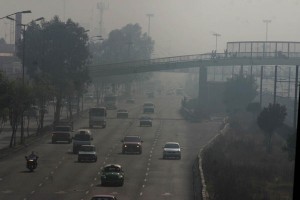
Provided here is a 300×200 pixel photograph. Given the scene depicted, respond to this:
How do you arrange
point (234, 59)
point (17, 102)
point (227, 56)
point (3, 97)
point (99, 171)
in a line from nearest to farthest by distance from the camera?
point (99, 171) → point (3, 97) → point (17, 102) → point (234, 59) → point (227, 56)

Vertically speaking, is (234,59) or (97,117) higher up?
(234,59)

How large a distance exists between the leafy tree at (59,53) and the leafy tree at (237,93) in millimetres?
20231

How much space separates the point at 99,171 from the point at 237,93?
67.9m

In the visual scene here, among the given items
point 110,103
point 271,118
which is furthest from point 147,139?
point 110,103

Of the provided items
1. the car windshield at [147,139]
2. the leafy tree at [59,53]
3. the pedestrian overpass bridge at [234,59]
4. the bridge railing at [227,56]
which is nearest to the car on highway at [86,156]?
the car windshield at [147,139]

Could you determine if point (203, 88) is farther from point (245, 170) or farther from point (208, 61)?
point (245, 170)

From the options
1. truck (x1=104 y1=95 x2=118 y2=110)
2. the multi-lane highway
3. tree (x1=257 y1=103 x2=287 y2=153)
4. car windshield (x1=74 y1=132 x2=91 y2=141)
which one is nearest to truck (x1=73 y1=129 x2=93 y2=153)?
car windshield (x1=74 y1=132 x2=91 y2=141)

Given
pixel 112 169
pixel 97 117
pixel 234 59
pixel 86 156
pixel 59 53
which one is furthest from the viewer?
pixel 234 59

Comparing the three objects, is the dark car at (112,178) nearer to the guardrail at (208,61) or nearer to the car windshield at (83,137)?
the car windshield at (83,137)

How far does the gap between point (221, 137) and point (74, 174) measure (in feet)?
85.2

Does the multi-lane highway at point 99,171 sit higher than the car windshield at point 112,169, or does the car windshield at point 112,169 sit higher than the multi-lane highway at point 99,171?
the car windshield at point 112,169

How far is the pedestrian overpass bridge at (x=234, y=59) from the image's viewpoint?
122375 mm

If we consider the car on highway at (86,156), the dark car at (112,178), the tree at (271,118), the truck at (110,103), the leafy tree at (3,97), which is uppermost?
the leafy tree at (3,97)

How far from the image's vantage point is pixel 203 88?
124125mm
